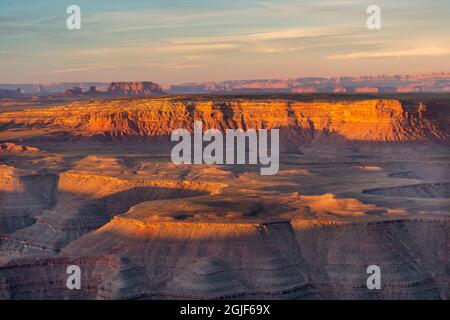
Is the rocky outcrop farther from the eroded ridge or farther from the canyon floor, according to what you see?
the eroded ridge

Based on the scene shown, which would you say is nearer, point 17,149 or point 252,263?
point 252,263

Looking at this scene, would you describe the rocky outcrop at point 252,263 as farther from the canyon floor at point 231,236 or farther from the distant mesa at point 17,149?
the distant mesa at point 17,149

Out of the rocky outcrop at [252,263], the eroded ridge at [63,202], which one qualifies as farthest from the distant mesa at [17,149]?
the rocky outcrop at [252,263]

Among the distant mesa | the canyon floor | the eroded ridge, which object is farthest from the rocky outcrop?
the distant mesa

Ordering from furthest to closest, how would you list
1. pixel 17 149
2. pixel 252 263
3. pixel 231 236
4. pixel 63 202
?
1. pixel 17 149
2. pixel 63 202
3. pixel 231 236
4. pixel 252 263

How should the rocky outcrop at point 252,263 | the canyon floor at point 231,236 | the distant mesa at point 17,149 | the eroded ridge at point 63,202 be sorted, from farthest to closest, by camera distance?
the distant mesa at point 17,149 < the eroded ridge at point 63,202 < the canyon floor at point 231,236 < the rocky outcrop at point 252,263

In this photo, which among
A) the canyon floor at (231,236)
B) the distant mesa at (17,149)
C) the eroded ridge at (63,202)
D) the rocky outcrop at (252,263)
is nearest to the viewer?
the rocky outcrop at (252,263)

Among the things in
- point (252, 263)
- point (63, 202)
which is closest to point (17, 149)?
point (63, 202)

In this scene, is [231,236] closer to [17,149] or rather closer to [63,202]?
[63,202]

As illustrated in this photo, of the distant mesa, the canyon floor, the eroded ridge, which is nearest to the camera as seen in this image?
the canyon floor

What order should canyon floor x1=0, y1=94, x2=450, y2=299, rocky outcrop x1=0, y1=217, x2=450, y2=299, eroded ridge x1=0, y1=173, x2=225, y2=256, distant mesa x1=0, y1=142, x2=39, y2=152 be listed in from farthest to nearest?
1. distant mesa x1=0, y1=142, x2=39, y2=152
2. eroded ridge x1=0, y1=173, x2=225, y2=256
3. canyon floor x1=0, y1=94, x2=450, y2=299
4. rocky outcrop x1=0, y1=217, x2=450, y2=299

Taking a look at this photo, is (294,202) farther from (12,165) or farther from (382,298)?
(12,165)
